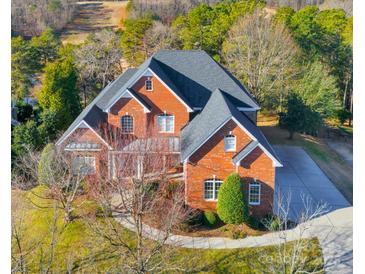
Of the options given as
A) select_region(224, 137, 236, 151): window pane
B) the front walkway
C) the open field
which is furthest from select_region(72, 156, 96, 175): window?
the open field

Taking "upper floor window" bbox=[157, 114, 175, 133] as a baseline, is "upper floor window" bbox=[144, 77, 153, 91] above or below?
above

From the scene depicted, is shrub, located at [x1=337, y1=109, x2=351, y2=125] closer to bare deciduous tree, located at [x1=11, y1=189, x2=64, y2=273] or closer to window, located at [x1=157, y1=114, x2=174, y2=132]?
window, located at [x1=157, y1=114, x2=174, y2=132]

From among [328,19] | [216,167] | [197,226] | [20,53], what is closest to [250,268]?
[197,226]

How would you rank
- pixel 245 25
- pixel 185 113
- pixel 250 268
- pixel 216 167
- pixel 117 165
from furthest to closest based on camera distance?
pixel 245 25
pixel 185 113
pixel 216 167
pixel 117 165
pixel 250 268

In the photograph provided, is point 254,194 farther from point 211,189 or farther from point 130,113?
point 130,113

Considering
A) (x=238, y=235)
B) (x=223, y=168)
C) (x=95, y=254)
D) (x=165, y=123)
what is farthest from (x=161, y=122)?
(x=95, y=254)

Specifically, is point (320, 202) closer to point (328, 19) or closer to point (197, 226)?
point (197, 226)
